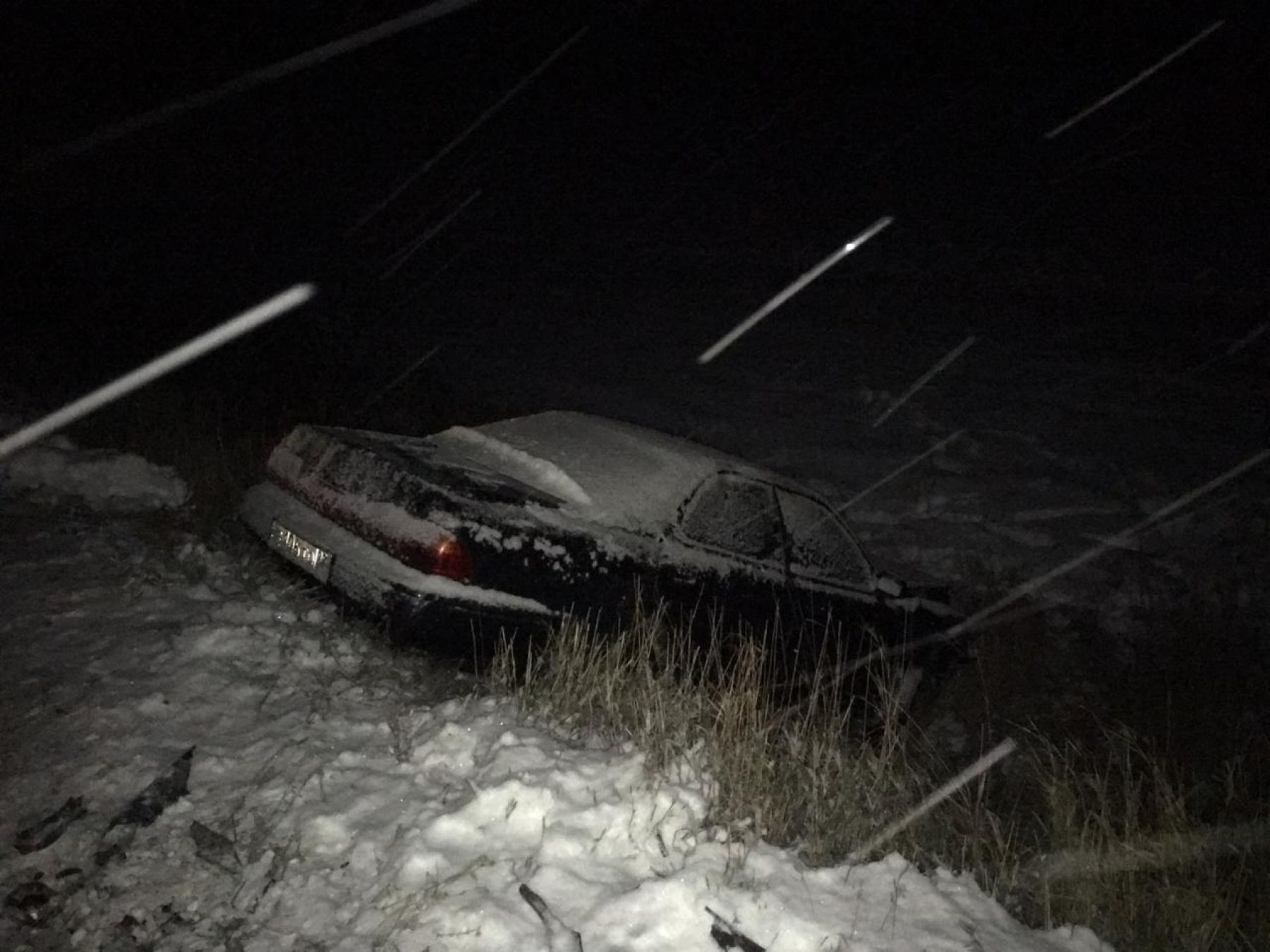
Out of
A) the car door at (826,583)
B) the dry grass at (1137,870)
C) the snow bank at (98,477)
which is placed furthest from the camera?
the snow bank at (98,477)

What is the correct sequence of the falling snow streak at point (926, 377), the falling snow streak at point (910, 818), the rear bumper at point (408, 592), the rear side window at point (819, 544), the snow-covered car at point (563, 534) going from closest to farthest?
the falling snow streak at point (910, 818) → the rear bumper at point (408, 592) → the snow-covered car at point (563, 534) → the rear side window at point (819, 544) → the falling snow streak at point (926, 377)

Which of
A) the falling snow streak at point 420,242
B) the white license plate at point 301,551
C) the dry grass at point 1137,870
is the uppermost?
the falling snow streak at point 420,242

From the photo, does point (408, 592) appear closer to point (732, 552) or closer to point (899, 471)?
point (732, 552)

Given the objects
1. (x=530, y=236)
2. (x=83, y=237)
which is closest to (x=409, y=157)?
(x=530, y=236)

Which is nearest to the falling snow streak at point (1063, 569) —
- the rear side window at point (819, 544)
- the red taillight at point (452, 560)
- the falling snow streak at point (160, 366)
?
the rear side window at point (819, 544)

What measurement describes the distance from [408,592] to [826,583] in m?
2.61

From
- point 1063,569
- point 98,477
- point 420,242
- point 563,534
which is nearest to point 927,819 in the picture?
point 563,534

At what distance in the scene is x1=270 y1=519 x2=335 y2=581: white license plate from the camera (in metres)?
3.83

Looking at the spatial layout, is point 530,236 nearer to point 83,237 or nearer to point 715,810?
point 83,237

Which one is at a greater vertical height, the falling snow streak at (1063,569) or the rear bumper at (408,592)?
the rear bumper at (408,592)

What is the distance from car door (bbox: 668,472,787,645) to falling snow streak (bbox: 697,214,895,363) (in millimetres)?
11895

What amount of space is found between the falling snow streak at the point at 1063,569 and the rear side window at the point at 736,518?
855mm

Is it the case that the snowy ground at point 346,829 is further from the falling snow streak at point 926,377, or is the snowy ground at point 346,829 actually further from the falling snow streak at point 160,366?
the falling snow streak at point 926,377

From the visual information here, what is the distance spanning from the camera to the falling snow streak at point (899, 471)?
32.5 ft
